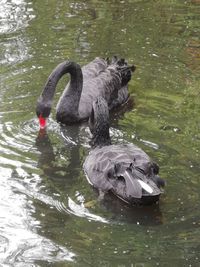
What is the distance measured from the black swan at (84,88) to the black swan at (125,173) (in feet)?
3.20

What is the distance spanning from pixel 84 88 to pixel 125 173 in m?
2.63

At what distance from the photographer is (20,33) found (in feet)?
32.3

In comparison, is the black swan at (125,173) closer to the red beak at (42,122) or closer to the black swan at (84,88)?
the red beak at (42,122)

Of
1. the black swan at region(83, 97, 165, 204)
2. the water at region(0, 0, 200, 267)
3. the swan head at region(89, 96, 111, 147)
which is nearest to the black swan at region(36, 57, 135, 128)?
the water at region(0, 0, 200, 267)

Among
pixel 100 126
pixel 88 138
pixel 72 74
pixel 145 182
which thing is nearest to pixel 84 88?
pixel 72 74

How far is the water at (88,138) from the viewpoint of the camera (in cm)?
473

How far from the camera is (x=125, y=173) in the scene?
5.19m

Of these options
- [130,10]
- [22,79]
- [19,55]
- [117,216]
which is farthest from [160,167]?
[130,10]

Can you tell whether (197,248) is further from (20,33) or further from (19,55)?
(20,33)

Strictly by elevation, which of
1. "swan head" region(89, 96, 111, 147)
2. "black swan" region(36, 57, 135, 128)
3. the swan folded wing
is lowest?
"black swan" region(36, 57, 135, 128)

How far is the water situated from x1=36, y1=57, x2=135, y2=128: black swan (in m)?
0.16

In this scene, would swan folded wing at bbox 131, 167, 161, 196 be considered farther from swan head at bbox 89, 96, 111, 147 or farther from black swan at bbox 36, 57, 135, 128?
black swan at bbox 36, 57, 135, 128

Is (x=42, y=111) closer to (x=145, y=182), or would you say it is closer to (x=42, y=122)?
(x=42, y=122)

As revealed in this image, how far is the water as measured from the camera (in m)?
4.73
